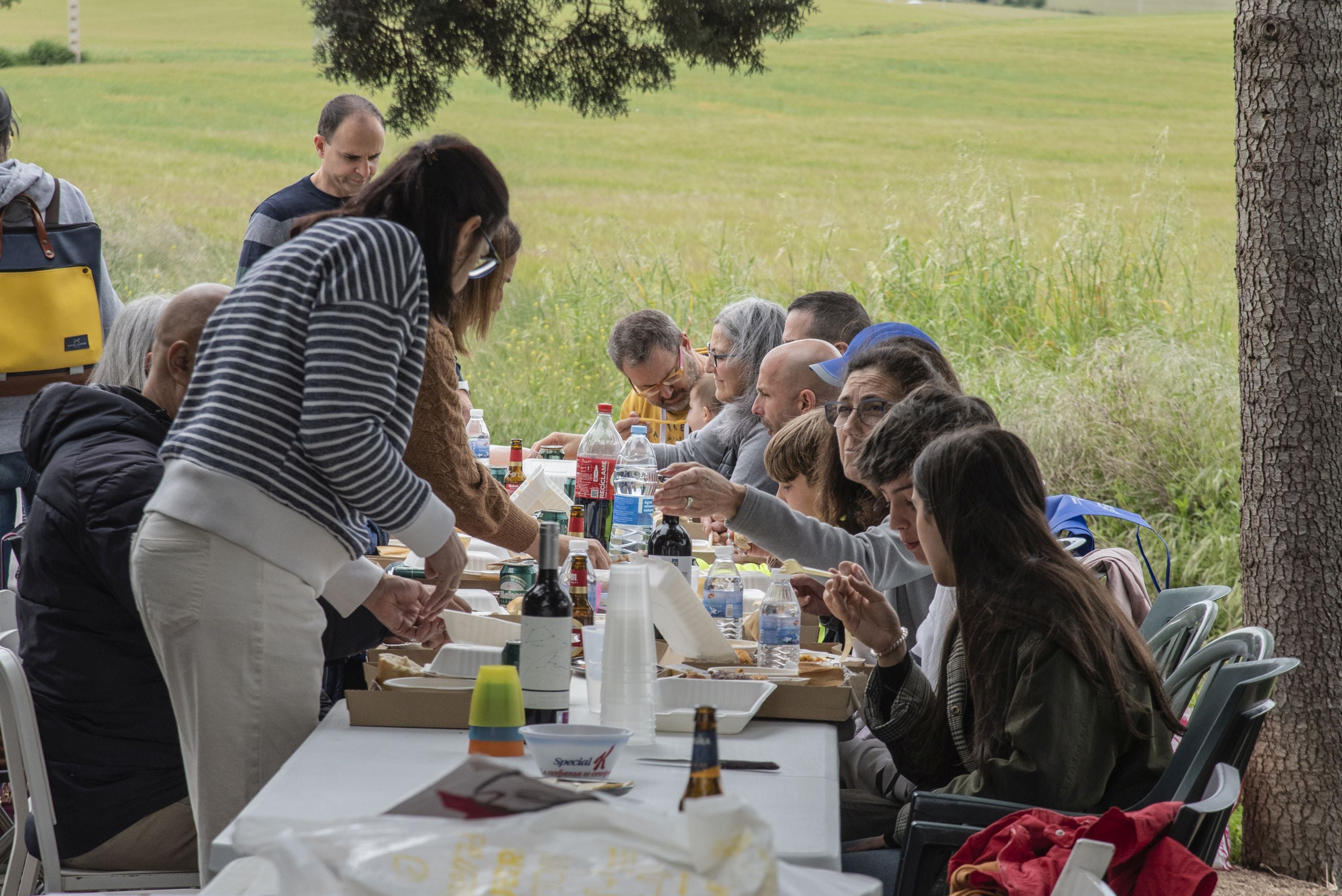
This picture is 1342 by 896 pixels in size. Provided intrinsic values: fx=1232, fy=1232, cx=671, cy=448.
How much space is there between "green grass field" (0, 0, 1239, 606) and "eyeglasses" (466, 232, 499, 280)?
3.81 m

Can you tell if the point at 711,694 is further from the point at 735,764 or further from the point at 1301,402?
the point at 1301,402

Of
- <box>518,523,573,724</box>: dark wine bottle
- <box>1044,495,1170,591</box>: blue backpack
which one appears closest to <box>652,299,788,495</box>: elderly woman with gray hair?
<box>1044,495,1170,591</box>: blue backpack

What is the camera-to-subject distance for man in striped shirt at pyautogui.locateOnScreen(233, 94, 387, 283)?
430 cm

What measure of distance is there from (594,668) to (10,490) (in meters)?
2.42

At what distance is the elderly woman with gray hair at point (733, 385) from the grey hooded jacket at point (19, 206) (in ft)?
6.44

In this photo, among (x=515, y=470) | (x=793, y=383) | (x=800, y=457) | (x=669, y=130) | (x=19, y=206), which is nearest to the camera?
(x=800, y=457)

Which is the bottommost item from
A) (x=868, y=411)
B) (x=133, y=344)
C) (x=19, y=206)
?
(x=868, y=411)

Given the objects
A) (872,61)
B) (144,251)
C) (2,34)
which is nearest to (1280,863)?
(144,251)

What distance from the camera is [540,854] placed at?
97 cm

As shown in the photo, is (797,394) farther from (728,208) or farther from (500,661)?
(728,208)

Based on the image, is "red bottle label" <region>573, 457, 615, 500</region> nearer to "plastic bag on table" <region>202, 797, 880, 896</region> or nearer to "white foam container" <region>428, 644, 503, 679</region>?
"white foam container" <region>428, 644, 503, 679</region>

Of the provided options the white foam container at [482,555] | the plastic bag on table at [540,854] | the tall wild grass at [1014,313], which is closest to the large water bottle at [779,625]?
the white foam container at [482,555]

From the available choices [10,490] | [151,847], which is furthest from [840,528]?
[10,490]

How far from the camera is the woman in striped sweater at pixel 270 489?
5.94ft
